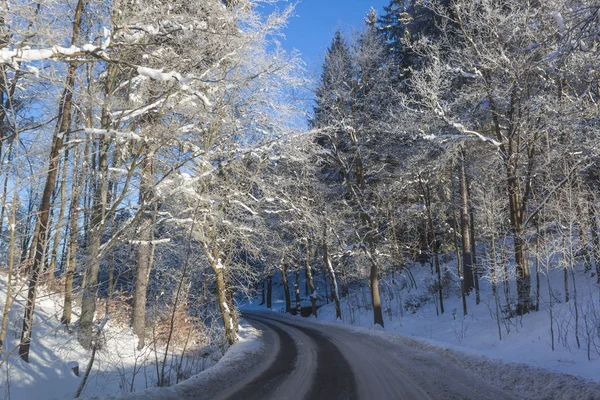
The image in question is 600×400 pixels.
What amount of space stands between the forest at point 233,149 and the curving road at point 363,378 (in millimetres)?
1730

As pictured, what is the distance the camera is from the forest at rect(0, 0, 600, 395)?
5.23 m

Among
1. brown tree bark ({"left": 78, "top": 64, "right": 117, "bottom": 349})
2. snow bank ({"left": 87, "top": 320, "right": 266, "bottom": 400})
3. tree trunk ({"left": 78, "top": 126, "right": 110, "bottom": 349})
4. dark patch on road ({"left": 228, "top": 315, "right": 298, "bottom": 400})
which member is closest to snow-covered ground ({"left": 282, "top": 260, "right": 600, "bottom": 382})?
dark patch on road ({"left": 228, "top": 315, "right": 298, "bottom": 400})

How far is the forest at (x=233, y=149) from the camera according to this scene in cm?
523

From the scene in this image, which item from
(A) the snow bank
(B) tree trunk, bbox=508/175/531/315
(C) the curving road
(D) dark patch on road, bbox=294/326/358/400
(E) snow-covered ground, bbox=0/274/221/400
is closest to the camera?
(A) the snow bank

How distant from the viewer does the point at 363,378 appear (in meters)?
6.28

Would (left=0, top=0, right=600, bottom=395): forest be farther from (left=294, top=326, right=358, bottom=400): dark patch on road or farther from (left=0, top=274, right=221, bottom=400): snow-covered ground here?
(left=294, top=326, right=358, bottom=400): dark patch on road

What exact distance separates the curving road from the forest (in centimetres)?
173

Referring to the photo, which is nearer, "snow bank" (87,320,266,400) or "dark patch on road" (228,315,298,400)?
"snow bank" (87,320,266,400)

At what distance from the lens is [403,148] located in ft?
64.1

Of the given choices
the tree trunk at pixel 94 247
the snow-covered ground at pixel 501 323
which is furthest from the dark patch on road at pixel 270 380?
the snow-covered ground at pixel 501 323

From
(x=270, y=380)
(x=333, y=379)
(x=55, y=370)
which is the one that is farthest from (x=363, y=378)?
(x=55, y=370)

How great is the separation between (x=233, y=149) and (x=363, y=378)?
7370 millimetres

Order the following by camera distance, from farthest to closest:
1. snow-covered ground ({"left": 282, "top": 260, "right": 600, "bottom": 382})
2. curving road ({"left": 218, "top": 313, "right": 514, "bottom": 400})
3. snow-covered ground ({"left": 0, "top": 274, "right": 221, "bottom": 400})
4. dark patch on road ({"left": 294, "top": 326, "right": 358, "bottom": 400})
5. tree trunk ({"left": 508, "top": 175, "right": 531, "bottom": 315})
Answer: tree trunk ({"left": 508, "top": 175, "right": 531, "bottom": 315}) < snow-covered ground ({"left": 282, "top": 260, "right": 600, "bottom": 382}) < snow-covered ground ({"left": 0, "top": 274, "right": 221, "bottom": 400}) < dark patch on road ({"left": 294, "top": 326, "right": 358, "bottom": 400}) < curving road ({"left": 218, "top": 313, "right": 514, "bottom": 400})

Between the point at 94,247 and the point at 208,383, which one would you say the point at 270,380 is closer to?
the point at 208,383
